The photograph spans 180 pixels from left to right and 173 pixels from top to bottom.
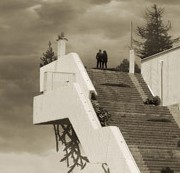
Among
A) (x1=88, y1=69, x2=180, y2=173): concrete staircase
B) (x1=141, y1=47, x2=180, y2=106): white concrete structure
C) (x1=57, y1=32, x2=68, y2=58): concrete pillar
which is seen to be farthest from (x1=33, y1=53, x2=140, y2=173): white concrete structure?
(x1=141, y1=47, x2=180, y2=106): white concrete structure

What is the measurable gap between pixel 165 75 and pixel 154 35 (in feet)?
78.2

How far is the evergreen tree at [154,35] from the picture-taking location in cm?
5853

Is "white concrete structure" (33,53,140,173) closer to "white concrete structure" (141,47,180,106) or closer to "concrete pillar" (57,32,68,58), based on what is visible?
"concrete pillar" (57,32,68,58)

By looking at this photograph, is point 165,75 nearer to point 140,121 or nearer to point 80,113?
point 140,121

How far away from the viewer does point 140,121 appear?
31.3 metres

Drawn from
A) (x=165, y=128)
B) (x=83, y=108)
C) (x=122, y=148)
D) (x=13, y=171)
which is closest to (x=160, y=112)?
(x=165, y=128)

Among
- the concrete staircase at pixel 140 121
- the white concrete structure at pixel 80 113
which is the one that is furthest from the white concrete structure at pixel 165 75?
the white concrete structure at pixel 80 113

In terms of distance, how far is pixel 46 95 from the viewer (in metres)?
35.3

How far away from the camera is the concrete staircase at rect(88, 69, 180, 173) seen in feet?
91.4

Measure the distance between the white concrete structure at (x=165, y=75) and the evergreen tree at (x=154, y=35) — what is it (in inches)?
738

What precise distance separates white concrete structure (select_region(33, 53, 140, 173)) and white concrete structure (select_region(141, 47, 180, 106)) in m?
5.34

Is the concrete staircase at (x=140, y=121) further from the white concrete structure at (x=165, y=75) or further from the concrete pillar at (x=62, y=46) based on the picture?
the concrete pillar at (x=62, y=46)

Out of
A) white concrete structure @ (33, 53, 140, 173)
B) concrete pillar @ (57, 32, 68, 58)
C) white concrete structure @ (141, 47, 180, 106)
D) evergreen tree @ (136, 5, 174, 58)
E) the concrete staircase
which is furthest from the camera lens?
evergreen tree @ (136, 5, 174, 58)

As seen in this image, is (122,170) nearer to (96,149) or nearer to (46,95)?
(96,149)
